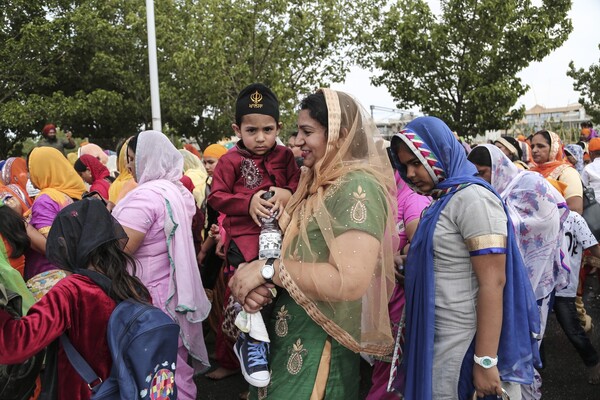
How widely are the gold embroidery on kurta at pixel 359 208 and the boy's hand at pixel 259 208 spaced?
1.58 feet

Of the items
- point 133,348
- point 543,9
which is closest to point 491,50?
point 543,9

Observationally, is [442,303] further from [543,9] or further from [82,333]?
[543,9]

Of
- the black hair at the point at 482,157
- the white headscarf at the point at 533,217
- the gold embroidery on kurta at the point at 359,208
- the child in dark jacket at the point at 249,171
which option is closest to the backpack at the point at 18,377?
the child in dark jacket at the point at 249,171

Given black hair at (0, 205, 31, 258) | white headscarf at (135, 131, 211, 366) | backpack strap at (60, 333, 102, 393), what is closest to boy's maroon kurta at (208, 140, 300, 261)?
white headscarf at (135, 131, 211, 366)

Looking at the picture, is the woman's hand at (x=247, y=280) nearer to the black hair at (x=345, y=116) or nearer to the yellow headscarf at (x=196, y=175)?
the black hair at (x=345, y=116)

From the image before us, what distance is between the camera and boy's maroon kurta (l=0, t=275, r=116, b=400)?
1.64m

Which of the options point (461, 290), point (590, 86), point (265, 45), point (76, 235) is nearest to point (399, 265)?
point (461, 290)

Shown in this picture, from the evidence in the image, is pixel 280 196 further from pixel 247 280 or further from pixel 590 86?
pixel 590 86

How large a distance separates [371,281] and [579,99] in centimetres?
2683

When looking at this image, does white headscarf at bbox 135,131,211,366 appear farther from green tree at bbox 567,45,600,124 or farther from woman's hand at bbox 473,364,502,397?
green tree at bbox 567,45,600,124

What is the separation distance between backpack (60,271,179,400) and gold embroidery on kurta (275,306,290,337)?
41 cm

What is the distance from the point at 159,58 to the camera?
53.1 feet

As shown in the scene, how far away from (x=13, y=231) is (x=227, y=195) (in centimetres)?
156

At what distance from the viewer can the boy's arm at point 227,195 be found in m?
2.42
